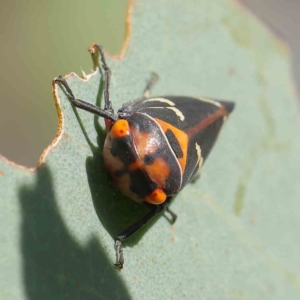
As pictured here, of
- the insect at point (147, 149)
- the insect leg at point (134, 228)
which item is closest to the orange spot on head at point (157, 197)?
the insect at point (147, 149)

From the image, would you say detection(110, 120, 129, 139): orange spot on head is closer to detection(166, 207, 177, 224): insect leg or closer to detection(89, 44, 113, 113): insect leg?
detection(89, 44, 113, 113): insect leg

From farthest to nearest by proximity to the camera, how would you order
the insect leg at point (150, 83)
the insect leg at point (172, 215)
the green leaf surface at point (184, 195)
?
1. the insect leg at point (150, 83)
2. the insect leg at point (172, 215)
3. the green leaf surface at point (184, 195)

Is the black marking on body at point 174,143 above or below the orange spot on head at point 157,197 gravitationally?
above

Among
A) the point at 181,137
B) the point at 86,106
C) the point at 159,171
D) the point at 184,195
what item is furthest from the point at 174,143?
the point at 184,195

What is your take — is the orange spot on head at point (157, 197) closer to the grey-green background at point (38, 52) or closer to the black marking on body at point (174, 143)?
the black marking on body at point (174, 143)

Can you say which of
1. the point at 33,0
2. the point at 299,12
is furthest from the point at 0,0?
the point at 299,12

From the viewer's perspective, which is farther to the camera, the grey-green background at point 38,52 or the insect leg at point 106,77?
the grey-green background at point 38,52

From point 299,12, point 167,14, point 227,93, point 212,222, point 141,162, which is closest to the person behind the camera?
point 141,162

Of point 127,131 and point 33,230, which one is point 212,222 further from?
point 33,230
